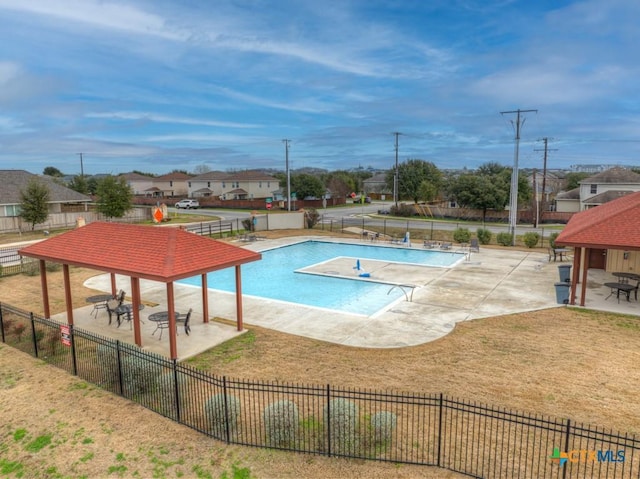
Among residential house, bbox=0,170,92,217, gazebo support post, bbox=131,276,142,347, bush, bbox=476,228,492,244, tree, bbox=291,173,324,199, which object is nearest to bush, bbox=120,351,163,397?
gazebo support post, bbox=131,276,142,347

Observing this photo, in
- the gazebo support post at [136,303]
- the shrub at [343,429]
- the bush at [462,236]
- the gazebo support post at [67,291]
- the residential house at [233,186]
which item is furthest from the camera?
the residential house at [233,186]

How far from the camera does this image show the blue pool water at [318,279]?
18.4 m

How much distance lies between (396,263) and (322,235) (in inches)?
470

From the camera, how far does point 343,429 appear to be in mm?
7664

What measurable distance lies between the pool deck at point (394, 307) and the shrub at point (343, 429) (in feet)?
15.7

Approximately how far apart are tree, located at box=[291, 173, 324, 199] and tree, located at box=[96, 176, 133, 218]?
31.2 metres

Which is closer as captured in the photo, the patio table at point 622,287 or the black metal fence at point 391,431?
the black metal fence at point 391,431

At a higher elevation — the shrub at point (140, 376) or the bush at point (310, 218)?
the bush at point (310, 218)

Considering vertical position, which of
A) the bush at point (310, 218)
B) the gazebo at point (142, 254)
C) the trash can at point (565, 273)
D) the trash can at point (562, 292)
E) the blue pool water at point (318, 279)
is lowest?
the blue pool water at point (318, 279)

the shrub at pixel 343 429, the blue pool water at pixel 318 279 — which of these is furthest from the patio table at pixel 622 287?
the shrub at pixel 343 429

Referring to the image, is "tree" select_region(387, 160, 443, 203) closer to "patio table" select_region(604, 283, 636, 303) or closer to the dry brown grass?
"patio table" select_region(604, 283, 636, 303)

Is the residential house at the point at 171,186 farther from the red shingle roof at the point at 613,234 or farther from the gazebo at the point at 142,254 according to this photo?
the red shingle roof at the point at 613,234

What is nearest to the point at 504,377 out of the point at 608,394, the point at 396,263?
the point at 608,394

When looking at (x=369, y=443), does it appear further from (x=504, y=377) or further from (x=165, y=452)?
(x=504, y=377)
